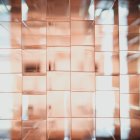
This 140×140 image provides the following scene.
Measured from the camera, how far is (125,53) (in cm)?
492

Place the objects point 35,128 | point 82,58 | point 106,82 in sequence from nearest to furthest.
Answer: point 35,128 < point 82,58 < point 106,82

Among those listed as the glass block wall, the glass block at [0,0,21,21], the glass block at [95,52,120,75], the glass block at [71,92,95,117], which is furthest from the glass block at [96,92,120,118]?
the glass block at [0,0,21,21]

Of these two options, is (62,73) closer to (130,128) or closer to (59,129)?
(59,129)

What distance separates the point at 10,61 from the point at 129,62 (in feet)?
6.88

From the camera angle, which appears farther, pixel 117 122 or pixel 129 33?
pixel 129 33

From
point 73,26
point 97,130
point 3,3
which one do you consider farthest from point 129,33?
point 3,3

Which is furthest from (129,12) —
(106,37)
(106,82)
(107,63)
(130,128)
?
(130,128)

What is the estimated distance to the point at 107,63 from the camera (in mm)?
4910

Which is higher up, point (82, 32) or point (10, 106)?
point (82, 32)

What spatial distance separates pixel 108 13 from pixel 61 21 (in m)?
0.88

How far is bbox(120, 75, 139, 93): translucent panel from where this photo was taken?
4977 mm

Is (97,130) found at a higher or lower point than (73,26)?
lower

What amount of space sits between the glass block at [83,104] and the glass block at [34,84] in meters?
0.53

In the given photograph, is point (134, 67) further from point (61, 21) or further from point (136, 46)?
point (61, 21)
